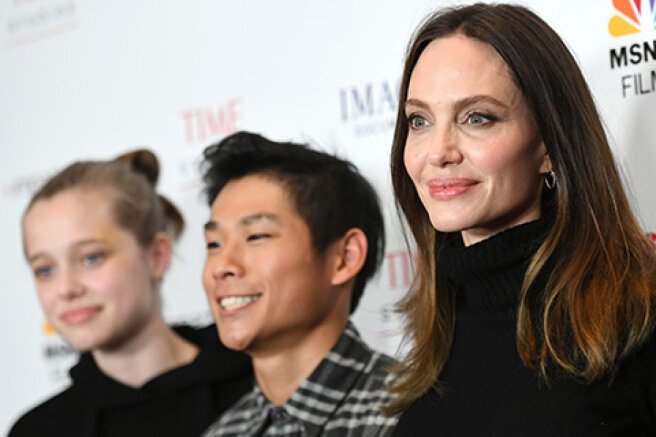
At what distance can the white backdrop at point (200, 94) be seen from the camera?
1677mm

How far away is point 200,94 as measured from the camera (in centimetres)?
246

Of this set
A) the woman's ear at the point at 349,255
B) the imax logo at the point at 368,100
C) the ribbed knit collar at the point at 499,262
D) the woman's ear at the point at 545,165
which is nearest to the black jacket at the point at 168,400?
the woman's ear at the point at 349,255

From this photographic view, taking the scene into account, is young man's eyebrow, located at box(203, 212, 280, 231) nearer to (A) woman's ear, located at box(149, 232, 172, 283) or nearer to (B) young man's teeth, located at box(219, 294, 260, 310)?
(B) young man's teeth, located at box(219, 294, 260, 310)

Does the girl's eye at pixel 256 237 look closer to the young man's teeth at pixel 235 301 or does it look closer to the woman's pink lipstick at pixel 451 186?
the young man's teeth at pixel 235 301

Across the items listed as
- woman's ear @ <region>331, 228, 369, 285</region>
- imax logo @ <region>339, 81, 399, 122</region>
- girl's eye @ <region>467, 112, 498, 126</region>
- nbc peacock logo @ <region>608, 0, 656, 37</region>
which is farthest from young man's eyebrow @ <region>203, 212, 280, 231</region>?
nbc peacock logo @ <region>608, 0, 656, 37</region>

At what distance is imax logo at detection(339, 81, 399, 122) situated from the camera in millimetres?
2029

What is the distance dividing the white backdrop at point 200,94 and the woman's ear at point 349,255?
20cm

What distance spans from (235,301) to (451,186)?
556mm

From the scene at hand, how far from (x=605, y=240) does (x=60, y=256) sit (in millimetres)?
1243

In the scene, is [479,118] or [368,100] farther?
[368,100]

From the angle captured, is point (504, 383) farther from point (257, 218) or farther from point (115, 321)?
point (115, 321)

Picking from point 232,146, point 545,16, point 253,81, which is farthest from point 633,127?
point 253,81

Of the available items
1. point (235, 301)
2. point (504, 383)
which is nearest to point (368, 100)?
point (235, 301)

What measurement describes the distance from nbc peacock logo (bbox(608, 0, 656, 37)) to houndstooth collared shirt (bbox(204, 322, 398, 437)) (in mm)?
655
